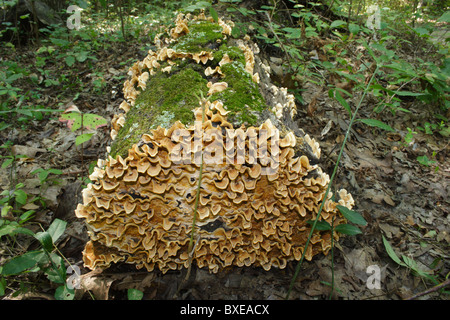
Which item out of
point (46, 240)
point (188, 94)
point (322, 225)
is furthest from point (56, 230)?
point (322, 225)

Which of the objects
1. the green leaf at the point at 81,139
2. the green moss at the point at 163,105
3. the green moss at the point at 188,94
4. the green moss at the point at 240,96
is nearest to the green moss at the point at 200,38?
the green moss at the point at 188,94

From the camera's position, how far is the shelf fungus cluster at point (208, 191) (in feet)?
7.61

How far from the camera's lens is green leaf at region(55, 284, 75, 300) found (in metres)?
2.26

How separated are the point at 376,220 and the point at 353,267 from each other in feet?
2.84

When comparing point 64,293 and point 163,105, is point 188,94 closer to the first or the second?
point 163,105

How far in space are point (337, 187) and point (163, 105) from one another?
2.72 metres

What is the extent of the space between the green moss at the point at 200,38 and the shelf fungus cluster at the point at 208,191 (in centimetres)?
62

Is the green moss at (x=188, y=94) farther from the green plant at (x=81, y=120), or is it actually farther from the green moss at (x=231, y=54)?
the green plant at (x=81, y=120)

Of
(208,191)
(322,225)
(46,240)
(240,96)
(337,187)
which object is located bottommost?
(337,187)

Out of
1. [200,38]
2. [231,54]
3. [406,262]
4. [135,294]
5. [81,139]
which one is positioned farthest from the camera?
[200,38]

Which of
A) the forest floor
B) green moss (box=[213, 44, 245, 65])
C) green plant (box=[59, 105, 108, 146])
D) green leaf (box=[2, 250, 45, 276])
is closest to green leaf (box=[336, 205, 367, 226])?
the forest floor

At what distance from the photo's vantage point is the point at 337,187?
382 centimetres

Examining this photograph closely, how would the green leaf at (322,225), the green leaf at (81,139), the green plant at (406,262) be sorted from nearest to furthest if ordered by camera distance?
the green leaf at (322,225)
the green leaf at (81,139)
the green plant at (406,262)

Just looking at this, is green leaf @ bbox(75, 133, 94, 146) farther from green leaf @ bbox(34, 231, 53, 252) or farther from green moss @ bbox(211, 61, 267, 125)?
green moss @ bbox(211, 61, 267, 125)
